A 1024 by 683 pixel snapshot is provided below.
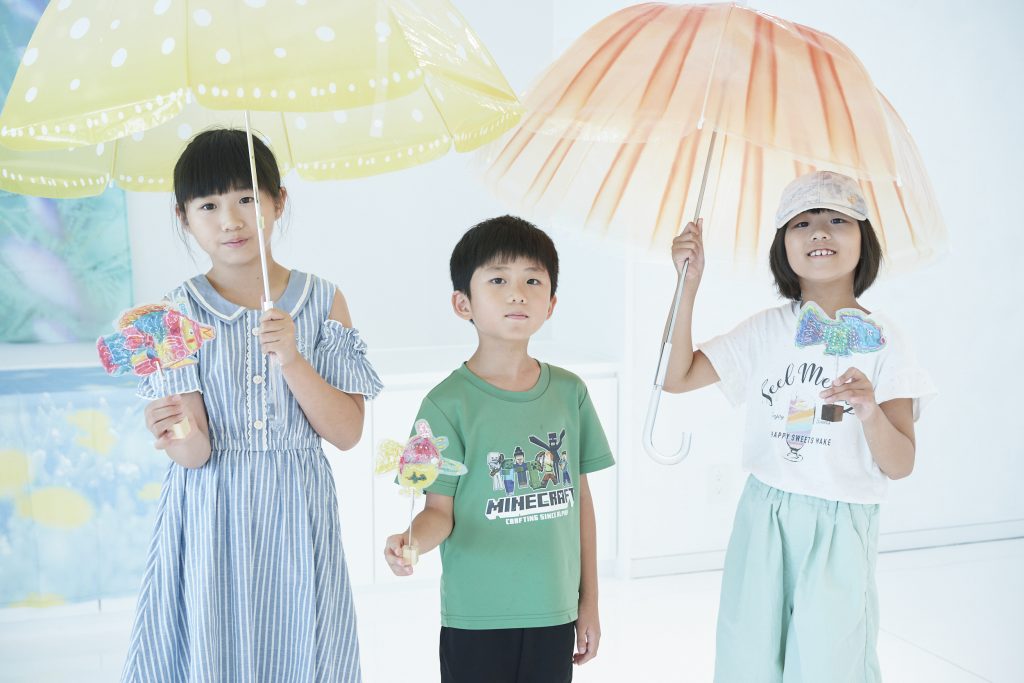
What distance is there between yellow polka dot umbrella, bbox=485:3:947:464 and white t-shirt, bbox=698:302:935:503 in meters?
0.17

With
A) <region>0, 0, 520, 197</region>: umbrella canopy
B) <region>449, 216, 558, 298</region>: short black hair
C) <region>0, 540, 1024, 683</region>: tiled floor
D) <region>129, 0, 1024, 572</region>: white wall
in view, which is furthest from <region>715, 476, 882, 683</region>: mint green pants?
<region>129, 0, 1024, 572</region>: white wall

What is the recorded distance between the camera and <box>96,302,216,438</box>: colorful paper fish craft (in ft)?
4.51

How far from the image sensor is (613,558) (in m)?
3.45

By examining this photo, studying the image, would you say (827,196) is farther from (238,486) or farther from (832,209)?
(238,486)

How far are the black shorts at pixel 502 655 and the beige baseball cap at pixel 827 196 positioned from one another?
0.84 m

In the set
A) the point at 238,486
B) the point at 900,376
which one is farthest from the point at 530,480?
the point at 900,376

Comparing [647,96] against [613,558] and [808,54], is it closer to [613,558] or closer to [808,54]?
[808,54]

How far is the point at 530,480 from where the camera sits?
1.62 m

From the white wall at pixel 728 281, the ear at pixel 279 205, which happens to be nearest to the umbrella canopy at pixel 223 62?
the ear at pixel 279 205

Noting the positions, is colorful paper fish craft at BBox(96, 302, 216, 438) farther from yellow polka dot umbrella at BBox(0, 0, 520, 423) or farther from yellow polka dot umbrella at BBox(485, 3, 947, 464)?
yellow polka dot umbrella at BBox(485, 3, 947, 464)

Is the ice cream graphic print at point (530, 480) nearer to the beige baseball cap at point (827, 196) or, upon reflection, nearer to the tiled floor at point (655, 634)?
the beige baseball cap at point (827, 196)

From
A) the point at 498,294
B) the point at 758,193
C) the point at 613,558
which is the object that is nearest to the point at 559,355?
the point at 613,558

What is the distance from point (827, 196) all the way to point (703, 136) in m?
0.32

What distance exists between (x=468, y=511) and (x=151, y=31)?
86cm
